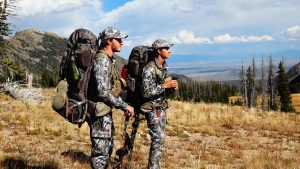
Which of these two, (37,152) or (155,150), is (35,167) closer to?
(37,152)

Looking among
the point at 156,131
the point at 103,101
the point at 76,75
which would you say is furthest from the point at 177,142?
the point at 76,75

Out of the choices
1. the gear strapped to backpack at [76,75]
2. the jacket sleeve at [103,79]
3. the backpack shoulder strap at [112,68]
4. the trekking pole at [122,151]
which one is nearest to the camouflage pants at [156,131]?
the trekking pole at [122,151]

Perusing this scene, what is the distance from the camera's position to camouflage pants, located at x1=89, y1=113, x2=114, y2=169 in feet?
18.2

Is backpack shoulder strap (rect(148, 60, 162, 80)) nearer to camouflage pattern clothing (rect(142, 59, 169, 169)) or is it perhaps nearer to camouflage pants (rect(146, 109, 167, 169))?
camouflage pattern clothing (rect(142, 59, 169, 169))

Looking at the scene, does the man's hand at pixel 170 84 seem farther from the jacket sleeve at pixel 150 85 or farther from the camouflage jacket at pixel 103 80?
the camouflage jacket at pixel 103 80

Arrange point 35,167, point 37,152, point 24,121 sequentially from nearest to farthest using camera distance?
1. point 35,167
2. point 37,152
3. point 24,121

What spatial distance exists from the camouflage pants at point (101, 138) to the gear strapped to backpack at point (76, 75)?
23 centimetres

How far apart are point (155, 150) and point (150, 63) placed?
5.05ft

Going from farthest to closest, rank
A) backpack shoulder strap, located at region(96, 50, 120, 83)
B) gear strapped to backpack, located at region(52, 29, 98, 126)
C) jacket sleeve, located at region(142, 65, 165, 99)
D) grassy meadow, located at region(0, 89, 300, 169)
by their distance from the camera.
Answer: grassy meadow, located at region(0, 89, 300, 169) → jacket sleeve, located at region(142, 65, 165, 99) → backpack shoulder strap, located at region(96, 50, 120, 83) → gear strapped to backpack, located at region(52, 29, 98, 126)

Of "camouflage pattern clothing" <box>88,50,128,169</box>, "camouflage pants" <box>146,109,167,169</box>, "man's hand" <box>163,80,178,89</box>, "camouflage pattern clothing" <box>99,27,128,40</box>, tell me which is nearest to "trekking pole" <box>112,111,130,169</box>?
"camouflage pants" <box>146,109,167,169</box>

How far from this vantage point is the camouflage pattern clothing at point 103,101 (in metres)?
5.33

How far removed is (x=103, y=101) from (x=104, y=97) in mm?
124

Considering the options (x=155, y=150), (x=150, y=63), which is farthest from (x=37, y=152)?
(x=150, y=63)

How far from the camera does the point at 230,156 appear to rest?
10656mm
